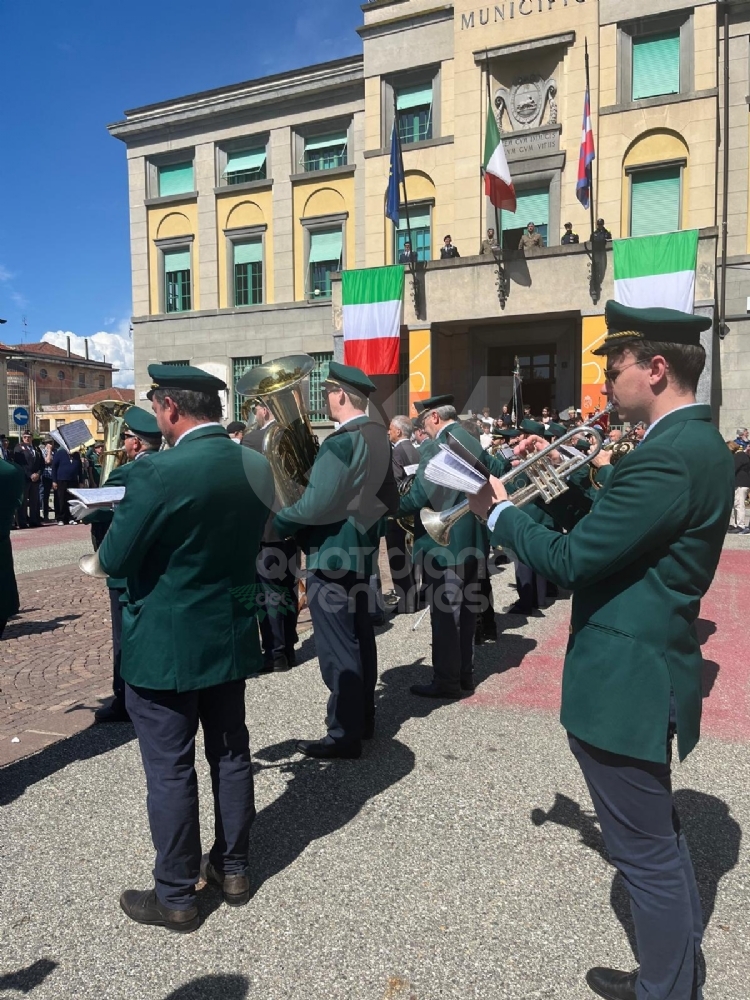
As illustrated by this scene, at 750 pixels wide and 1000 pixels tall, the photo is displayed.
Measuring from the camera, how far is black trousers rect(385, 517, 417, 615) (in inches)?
317

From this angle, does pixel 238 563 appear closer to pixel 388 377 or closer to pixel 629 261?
pixel 629 261

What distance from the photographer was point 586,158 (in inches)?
695

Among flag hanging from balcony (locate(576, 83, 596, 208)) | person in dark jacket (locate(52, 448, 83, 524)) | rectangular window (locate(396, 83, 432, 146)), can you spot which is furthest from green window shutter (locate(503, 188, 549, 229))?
person in dark jacket (locate(52, 448, 83, 524))

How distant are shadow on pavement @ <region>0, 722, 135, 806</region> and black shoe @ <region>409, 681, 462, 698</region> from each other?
1940mm

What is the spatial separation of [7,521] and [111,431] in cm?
170

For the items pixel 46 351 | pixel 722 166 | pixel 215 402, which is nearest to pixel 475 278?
pixel 722 166

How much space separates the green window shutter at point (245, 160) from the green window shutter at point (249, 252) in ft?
8.20

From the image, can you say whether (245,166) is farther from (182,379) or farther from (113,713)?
(182,379)

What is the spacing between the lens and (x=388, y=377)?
68.4 ft

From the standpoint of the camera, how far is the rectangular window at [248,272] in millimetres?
24656

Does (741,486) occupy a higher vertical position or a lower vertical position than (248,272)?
lower

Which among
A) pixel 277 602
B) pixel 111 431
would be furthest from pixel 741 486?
pixel 111 431

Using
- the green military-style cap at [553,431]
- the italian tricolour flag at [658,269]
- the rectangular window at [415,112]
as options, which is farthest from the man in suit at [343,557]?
the rectangular window at [415,112]

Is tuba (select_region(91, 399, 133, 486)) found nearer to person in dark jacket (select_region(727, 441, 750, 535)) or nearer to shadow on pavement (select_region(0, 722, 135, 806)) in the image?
shadow on pavement (select_region(0, 722, 135, 806))
